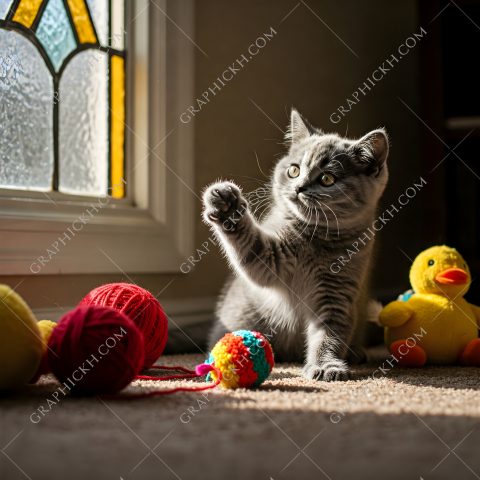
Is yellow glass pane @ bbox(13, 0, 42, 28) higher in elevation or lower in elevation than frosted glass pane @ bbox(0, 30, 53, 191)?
higher

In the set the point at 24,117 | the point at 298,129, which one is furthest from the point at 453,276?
the point at 24,117

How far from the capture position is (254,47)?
1.85 m

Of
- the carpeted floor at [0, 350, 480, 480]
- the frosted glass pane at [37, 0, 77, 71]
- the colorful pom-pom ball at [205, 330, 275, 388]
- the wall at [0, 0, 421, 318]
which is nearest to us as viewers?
the carpeted floor at [0, 350, 480, 480]

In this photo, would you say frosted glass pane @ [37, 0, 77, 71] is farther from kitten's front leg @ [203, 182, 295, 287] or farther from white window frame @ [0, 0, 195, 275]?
kitten's front leg @ [203, 182, 295, 287]

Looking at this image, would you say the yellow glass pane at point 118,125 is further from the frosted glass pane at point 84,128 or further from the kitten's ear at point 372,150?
the kitten's ear at point 372,150

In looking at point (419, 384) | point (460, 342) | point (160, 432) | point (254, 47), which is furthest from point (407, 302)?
point (254, 47)

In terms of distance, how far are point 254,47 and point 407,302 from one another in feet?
3.73

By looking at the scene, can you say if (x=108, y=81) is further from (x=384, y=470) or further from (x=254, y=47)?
(x=384, y=470)

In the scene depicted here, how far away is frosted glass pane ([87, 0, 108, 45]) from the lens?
5.03 ft

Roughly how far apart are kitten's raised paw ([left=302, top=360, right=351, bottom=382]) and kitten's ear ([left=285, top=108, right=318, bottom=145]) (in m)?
0.66

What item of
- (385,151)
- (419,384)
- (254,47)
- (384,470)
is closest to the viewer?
(384,470)

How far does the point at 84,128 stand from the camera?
1526mm

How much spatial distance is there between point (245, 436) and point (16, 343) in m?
0.40

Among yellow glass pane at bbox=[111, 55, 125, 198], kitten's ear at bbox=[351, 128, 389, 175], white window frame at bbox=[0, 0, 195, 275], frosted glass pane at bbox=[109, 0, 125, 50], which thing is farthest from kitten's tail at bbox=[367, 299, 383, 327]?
frosted glass pane at bbox=[109, 0, 125, 50]
